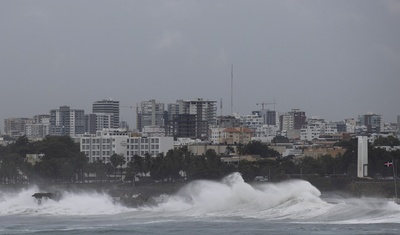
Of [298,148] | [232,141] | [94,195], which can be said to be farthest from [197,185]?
[232,141]

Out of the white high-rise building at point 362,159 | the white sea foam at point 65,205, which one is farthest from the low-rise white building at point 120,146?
the white sea foam at point 65,205

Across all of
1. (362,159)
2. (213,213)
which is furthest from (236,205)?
(362,159)

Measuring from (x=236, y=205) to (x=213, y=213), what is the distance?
302cm

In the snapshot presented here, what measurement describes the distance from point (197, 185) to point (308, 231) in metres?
26.4

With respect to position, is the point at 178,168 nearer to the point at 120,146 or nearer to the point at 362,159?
the point at 362,159

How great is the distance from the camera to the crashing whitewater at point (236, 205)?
167 feet

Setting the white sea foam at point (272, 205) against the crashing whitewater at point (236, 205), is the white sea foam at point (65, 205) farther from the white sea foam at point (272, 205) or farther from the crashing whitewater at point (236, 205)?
the white sea foam at point (272, 205)

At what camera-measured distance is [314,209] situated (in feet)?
175

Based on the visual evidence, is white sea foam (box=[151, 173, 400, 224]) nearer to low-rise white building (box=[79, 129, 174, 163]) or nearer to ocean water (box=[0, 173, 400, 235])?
ocean water (box=[0, 173, 400, 235])

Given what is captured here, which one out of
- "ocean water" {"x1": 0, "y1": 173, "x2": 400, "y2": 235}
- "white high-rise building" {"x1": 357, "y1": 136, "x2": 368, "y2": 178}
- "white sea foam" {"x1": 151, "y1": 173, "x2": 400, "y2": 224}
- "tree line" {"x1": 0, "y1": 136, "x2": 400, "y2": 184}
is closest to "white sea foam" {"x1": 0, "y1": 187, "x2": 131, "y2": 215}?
"ocean water" {"x1": 0, "y1": 173, "x2": 400, "y2": 235}

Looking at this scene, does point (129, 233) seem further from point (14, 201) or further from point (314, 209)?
point (14, 201)

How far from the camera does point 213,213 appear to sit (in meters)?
57.8

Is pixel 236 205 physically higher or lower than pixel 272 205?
lower

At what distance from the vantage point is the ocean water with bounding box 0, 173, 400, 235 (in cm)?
4650
